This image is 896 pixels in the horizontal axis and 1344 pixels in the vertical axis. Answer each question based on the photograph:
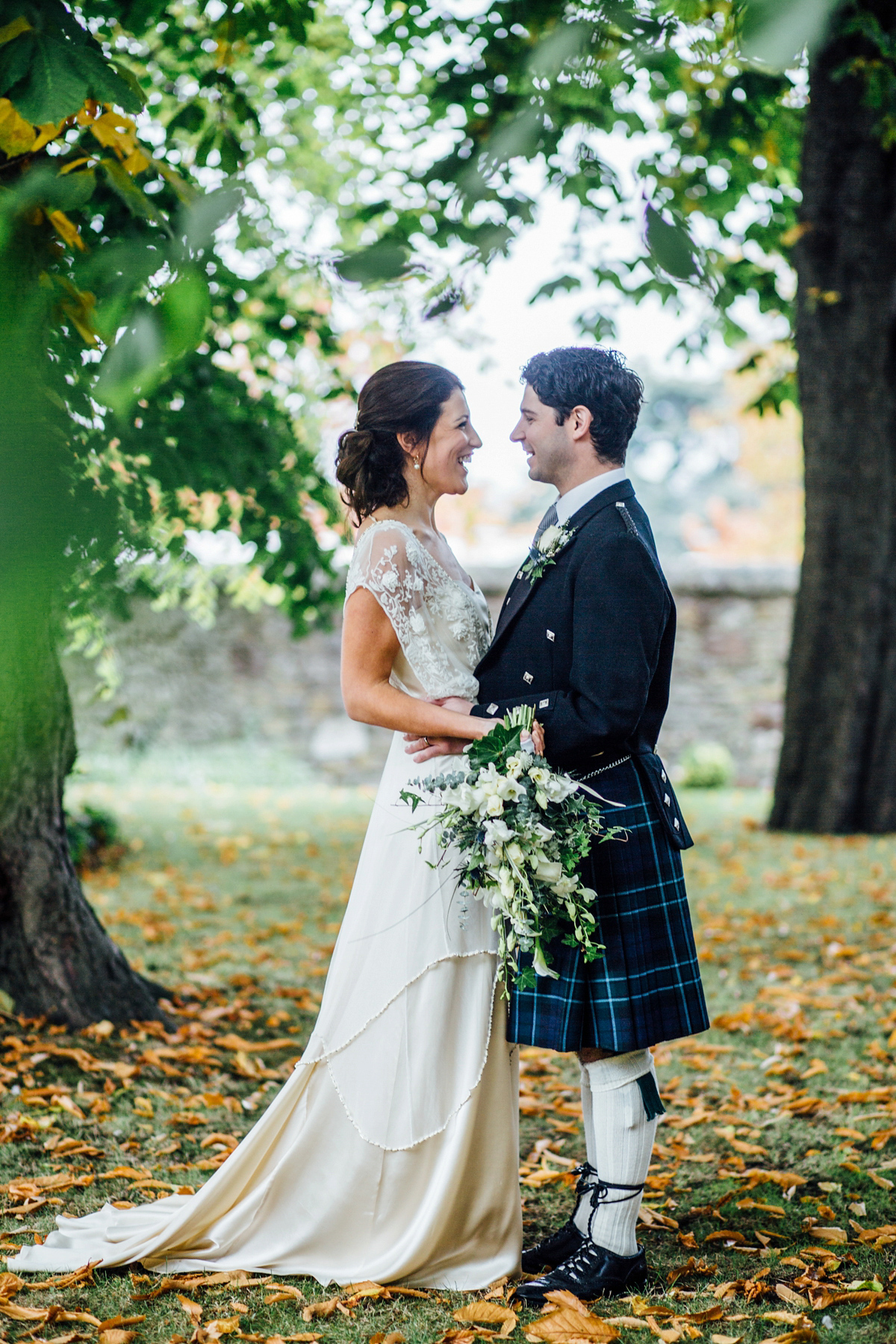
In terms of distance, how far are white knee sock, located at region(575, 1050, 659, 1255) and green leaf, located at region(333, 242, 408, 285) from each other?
1.86 meters

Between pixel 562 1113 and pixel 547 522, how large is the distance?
7.61 ft

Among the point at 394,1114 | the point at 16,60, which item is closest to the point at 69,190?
the point at 16,60

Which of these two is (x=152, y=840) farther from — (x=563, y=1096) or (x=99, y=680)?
(x=563, y=1096)

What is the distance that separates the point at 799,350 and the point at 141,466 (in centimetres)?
803

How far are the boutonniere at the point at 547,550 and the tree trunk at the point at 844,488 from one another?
20.3ft

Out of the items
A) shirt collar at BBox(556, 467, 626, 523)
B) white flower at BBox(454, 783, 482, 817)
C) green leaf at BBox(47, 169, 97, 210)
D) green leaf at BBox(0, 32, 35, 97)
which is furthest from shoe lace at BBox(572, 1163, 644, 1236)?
green leaf at BBox(0, 32, 35, 97)

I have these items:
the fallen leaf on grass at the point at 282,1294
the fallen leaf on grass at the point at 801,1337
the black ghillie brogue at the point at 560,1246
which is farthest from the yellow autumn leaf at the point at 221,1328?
the fallen leaf on grass at the point at 801,1337

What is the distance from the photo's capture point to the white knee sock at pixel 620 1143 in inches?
98.3

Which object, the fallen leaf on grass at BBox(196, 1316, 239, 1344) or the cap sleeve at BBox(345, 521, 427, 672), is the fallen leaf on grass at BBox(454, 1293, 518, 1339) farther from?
the cap sleeve at BBox(345, 521, 427, 672)

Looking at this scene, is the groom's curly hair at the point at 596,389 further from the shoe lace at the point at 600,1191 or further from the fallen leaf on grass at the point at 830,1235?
the fallen leaf on grass at the point at 830,1235

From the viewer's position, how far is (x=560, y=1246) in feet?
8.76

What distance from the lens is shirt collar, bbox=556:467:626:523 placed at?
8.23ft

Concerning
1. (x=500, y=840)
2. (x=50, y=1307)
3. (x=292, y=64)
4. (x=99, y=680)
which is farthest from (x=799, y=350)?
(x=50, y=1307)

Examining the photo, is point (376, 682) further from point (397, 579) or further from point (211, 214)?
point (211, 214)
